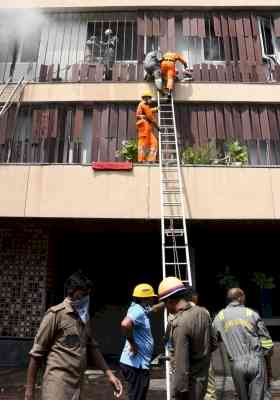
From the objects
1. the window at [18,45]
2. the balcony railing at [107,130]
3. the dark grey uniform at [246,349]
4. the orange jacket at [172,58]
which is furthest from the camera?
the window at [18,45]

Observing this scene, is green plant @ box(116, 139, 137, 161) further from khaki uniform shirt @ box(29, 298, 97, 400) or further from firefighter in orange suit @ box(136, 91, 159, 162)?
khaki uniform shirt @ box(29, 298, 97, 400)

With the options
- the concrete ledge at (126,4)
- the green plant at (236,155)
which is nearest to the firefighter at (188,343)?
the green plant at (236,155)

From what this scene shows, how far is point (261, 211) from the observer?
7227mm

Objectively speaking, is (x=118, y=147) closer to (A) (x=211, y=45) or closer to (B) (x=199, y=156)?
(B) (x=199, y=156)

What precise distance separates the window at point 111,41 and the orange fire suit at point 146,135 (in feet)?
7.65

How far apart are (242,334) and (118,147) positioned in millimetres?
5989

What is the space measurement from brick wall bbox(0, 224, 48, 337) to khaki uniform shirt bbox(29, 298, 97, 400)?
5.63m

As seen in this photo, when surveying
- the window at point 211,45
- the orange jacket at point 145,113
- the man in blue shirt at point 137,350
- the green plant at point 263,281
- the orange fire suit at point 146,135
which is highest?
the window at point 211,45

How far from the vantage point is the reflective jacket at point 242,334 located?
3432 mm

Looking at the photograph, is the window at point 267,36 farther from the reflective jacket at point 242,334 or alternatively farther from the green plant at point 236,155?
the reflective jacket at point 242,334

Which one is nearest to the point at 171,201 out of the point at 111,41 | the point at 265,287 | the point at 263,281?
the point at 263,281

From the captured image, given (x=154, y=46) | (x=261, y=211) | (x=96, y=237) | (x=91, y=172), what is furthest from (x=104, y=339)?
(x=154, y=46)

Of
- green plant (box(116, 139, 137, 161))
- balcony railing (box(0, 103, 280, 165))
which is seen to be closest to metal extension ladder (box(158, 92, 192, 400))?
green plant (box(116, 139, 137, 161))

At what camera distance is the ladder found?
908cm
